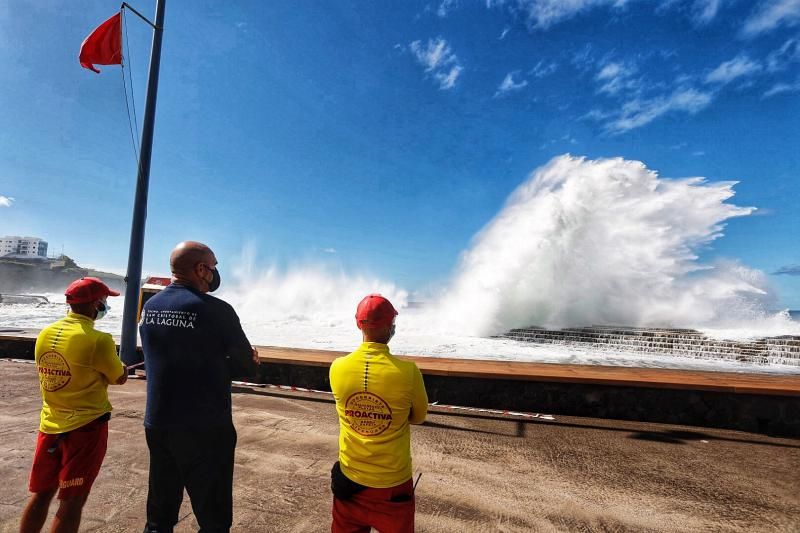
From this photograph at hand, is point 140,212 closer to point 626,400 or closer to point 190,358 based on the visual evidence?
point 190,358

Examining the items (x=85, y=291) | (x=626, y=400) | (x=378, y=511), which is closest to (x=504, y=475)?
(x=378, y=511)

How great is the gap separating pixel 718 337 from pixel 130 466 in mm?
21836

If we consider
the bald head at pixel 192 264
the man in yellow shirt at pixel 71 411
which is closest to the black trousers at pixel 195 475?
the man in yellow shirt at pixel 71 411

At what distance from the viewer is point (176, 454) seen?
6.55ft

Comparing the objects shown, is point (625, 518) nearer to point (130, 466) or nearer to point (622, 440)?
point (622, 440)

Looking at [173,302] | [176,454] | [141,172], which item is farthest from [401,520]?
[141,172]

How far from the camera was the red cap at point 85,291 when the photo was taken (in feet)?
8.34

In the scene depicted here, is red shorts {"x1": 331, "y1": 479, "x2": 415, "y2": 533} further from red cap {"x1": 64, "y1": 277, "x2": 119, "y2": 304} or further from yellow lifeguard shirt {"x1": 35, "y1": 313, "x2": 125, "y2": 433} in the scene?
red cap {"x1": 64, "y1": 277, "x2": 119, "y2": 304}

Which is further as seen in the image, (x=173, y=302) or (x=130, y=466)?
(x=130, y=466)

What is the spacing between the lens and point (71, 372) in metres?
2.47

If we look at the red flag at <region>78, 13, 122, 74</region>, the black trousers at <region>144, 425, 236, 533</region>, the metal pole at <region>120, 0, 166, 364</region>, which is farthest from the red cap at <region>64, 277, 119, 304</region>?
the red flag at <region>78, 13, 122, 74</region>

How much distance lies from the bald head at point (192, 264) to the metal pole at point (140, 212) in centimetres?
668

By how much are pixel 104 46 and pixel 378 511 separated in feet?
33.6

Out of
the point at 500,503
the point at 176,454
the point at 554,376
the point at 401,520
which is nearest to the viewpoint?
the point at 401,520
